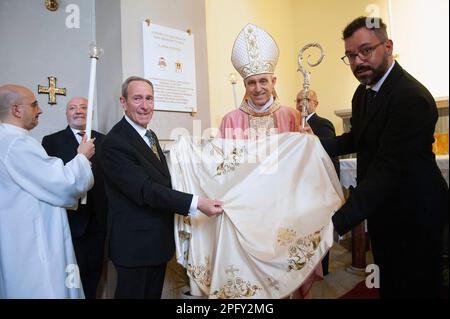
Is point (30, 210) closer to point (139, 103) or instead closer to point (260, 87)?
point (139, 103)

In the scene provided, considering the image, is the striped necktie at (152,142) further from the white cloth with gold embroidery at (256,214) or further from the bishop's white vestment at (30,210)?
the bishop's white vestment at (30,210)

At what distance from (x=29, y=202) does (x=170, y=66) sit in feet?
5.51

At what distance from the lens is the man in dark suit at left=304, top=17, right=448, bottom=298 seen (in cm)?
135

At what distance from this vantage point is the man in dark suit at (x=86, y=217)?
7.52 ft

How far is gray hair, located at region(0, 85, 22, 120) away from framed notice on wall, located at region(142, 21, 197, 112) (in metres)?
1.20

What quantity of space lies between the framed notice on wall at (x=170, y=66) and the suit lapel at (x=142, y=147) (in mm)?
1043

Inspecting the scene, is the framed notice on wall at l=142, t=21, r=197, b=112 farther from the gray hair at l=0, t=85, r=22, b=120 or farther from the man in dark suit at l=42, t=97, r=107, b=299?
the gray hair at l=0, t=85, r=22, b=120

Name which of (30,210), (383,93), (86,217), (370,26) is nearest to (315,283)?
(383,93)

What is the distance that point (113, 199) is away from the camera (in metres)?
1.76

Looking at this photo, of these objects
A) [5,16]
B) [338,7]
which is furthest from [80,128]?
[338,7]

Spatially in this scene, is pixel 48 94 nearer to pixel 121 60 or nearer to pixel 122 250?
pixel 121 60

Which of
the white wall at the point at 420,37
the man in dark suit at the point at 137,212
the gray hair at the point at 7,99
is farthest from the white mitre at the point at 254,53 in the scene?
the white wall at the point at 420,37

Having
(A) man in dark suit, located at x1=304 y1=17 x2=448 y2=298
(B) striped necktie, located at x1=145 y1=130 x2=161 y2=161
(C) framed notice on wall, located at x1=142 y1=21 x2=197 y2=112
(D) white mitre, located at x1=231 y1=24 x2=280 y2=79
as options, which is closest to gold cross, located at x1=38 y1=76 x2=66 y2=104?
(C) framed notice on wall, located at x1=142 y1=21 x2=197 y2=112

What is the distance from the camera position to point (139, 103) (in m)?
1.82
